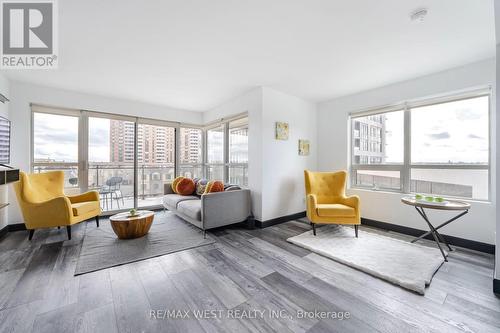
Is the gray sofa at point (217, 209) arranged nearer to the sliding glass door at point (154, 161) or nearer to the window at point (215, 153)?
the window at point (215, 153)

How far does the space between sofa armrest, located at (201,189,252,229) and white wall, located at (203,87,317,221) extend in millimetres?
216

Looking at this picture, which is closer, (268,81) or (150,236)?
(150,236)

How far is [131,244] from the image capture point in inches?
107

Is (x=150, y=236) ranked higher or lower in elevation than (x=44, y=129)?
lower

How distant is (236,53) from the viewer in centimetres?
244

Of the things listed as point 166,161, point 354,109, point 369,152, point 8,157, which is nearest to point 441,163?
point 369,152

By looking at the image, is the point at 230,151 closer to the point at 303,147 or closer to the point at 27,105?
the point at 303,147

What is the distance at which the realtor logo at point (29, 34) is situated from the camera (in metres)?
1.77

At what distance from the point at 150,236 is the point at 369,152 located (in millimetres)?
Answer: 4215

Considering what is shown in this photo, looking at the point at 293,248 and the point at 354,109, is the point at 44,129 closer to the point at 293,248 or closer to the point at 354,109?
the point at 293,248

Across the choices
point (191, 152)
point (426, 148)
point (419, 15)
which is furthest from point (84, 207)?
point (426, 148)

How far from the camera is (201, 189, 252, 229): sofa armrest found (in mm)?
3021

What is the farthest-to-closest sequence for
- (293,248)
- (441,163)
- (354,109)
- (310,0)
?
(354,109) → (441,163) → (293,248) → (310,0)

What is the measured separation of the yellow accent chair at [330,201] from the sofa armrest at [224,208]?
111 cm
